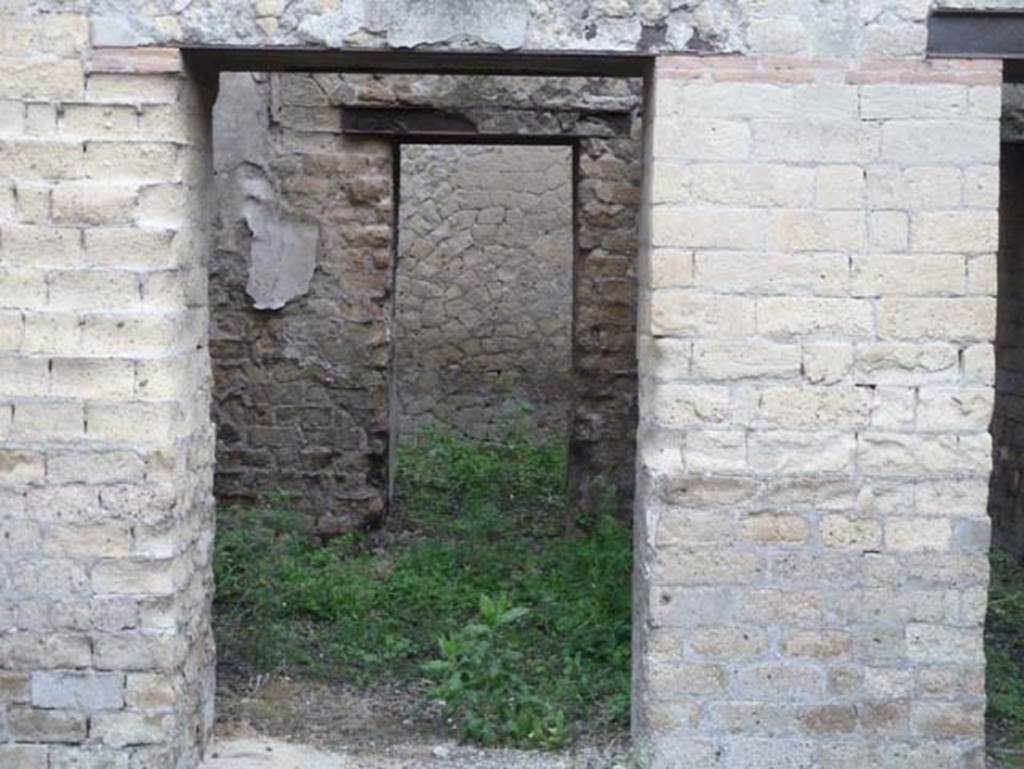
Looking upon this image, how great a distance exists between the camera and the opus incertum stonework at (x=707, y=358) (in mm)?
5086

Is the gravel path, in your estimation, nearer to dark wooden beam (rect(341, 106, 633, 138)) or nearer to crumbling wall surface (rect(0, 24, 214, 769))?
crumbling wall surface (rect(0, 24, 214, 769))

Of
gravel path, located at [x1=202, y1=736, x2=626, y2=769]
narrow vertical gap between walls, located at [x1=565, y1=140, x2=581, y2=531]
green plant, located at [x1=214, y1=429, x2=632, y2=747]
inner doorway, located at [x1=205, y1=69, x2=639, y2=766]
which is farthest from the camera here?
narrow vertical gap between walls, located at [x1=565, y1=140, x2=581, y2=531]

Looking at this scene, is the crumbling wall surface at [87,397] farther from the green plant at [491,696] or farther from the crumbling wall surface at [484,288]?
the crumbling wall surface at [484,288]

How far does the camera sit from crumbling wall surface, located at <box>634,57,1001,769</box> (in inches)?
201

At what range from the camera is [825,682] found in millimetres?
5227

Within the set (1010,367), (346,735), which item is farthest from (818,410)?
(1010,367)

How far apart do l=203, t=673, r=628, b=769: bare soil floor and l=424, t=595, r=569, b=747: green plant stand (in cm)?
8

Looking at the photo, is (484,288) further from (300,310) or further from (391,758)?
(391,758)

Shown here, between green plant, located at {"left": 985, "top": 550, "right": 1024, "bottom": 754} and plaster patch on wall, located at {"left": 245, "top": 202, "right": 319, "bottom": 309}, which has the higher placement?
plaster patch on wall, located at {"left": 245, "top": 202, "right": 319, "bottom": 309}

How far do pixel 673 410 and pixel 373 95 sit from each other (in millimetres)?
3972

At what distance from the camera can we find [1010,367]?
934 centimetres

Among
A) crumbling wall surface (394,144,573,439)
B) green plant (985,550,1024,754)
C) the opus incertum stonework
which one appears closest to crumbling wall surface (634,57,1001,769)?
the opus incertum stonework

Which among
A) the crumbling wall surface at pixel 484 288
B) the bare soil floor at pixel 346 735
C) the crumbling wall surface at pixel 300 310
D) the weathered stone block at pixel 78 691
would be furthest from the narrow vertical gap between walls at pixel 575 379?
the weathered stone block at pixel 78 691

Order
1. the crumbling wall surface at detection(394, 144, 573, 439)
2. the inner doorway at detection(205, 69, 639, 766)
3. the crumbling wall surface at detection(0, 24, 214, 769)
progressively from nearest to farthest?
the crumbling wall surface at detection(0, 24, 214, 769) → the inner doorway at detection(205, 69, 639, 766) → the crumbling wall surface at detection(394, 144, 573, 439)
